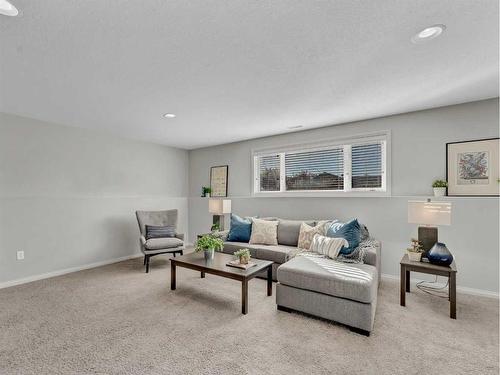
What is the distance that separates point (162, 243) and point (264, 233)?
174 cm

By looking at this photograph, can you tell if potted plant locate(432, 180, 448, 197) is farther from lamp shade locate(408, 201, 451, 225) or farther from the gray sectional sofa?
the gray sectional sofa

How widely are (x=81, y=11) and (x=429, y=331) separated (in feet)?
12.1

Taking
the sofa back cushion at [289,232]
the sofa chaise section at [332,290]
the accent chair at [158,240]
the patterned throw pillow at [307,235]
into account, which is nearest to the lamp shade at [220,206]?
the accent chair at [158,240]

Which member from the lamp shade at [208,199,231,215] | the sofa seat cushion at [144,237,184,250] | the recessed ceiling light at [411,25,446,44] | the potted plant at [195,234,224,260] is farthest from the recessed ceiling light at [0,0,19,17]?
the lamp shade at [208,199,231,215]

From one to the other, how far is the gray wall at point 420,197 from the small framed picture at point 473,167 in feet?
0.27

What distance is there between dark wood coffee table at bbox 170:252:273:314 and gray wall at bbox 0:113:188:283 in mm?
2115

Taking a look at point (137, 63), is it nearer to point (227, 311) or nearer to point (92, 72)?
point (92, 72)

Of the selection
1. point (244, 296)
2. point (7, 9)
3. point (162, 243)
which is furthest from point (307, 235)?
point (7, 9)

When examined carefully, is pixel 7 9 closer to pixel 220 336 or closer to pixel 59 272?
pixel 220 336

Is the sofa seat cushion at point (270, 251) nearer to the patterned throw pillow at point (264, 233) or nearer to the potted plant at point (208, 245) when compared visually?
the patterned throw pillow at point (264, 233)

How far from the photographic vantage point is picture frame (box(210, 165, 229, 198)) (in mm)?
5449

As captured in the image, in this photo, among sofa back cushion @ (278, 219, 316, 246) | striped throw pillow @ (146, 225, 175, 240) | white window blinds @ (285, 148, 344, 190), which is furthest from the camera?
striped throw pillow @ (146, 225, 175, 240)

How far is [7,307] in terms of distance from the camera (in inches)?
107

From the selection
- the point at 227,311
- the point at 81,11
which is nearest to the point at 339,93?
the point at 81,11
